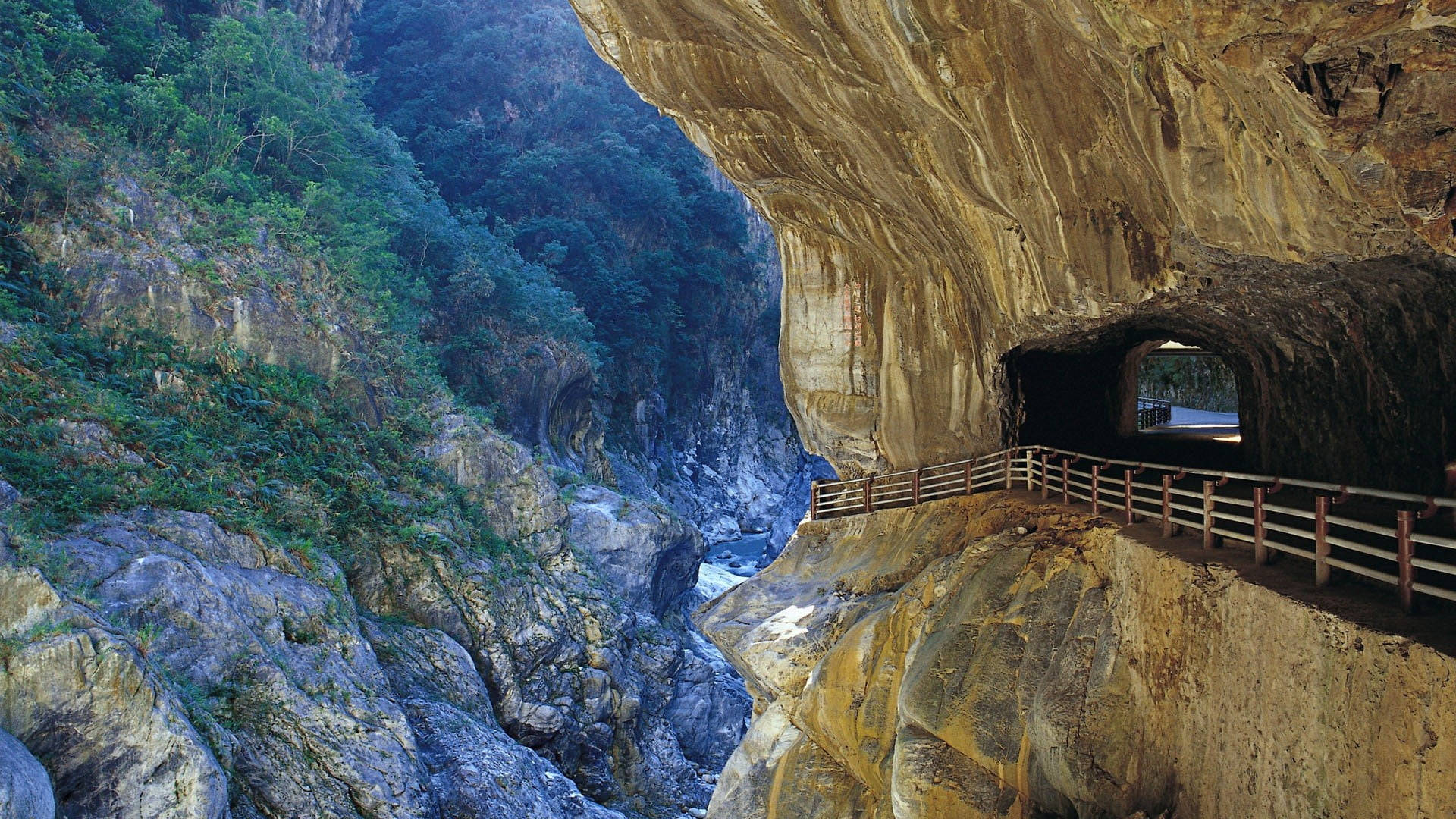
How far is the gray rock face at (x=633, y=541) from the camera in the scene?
29.9 metres

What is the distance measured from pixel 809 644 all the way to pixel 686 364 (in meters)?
39.8

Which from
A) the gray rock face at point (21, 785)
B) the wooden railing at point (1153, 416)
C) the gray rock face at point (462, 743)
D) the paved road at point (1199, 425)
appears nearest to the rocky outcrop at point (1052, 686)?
the gray rock face at point (462, 743)

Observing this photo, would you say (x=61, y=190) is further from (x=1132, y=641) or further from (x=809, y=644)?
(x=1132, y=641)

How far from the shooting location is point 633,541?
3041 centimetres

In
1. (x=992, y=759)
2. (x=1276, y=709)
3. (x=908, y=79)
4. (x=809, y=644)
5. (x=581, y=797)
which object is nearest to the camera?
(x=1276, y=709)

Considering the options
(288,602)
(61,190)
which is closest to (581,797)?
(288,602)

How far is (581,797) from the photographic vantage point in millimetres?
18891

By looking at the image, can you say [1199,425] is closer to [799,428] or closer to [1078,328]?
[799,428]

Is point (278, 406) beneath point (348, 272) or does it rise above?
beneath

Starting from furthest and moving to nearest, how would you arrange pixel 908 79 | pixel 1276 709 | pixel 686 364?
1. pixel 686 364
2. pixel 908 79
3. pixel 1276 709

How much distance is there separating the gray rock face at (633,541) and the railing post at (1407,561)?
24.8m

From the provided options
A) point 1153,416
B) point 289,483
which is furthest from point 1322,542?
point 1153,416

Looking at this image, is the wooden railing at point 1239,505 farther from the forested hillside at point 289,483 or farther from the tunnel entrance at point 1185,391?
the tunnel entrance at point 1185,391

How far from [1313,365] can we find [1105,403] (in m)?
11.4
